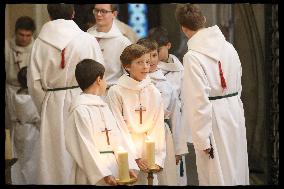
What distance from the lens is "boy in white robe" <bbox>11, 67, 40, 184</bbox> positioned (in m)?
4.86

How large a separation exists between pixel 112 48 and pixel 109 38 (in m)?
0.08

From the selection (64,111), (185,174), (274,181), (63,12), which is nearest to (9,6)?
(63,12)

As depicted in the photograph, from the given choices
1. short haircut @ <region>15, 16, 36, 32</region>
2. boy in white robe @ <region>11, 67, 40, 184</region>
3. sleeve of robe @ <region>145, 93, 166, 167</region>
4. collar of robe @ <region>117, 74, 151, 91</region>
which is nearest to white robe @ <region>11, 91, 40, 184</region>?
boy in white robe @ <region>11, 67, 40, 184</region>

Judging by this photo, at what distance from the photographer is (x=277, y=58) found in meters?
4.88

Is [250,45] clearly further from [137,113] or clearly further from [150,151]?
[150,151]

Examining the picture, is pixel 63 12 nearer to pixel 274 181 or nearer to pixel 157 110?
pixel 157 110

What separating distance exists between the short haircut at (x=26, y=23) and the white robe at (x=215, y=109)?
106 centimetres

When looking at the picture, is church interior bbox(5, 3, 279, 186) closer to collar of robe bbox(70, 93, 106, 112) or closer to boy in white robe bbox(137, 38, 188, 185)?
boy in white robe bbox(137, 38, 188, 185)

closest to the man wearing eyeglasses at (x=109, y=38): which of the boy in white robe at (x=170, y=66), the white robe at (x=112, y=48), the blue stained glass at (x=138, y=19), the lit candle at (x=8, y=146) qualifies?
the white robe at (x=112, y=48)

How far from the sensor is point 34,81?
476 cm

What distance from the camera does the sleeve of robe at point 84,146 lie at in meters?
4.34

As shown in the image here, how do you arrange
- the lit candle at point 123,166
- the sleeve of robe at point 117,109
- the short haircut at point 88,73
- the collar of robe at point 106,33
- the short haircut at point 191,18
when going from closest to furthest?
the lit candle at point 123,166 → the short haircut at point 88,73 → the sleeve of robe at point 117,109 → the short haircut at point 191,18 → the collar of robe at point 106,33

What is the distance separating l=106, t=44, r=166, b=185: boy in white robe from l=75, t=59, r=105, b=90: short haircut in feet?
0.69

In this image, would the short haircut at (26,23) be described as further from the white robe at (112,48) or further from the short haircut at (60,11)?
the white robe at (112,48)
